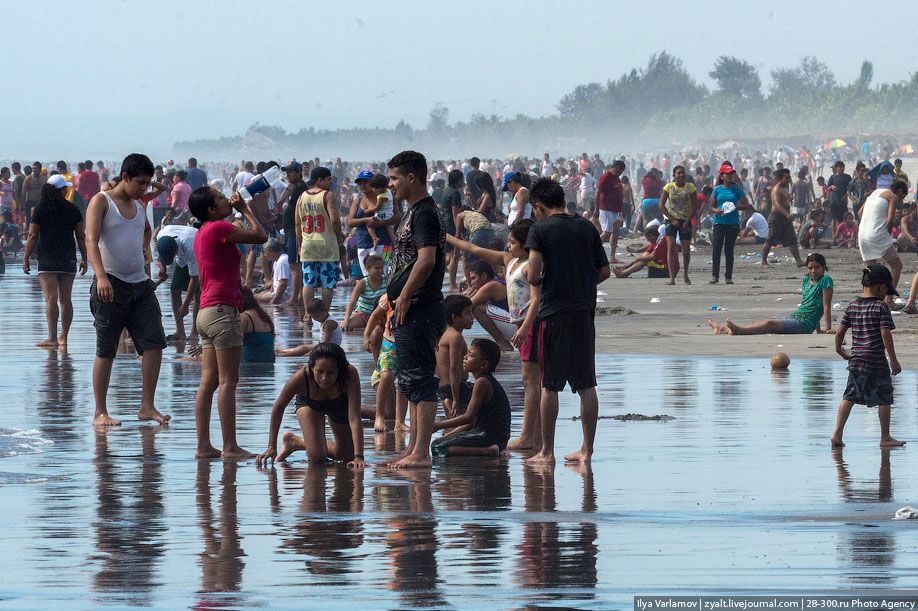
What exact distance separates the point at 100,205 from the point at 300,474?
2973 millimetres

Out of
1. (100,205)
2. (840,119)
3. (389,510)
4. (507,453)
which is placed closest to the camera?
(389,510)

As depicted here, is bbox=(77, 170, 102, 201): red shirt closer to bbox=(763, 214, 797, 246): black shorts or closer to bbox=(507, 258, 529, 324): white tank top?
bbox=(763, 214, 797, 246): black shorts

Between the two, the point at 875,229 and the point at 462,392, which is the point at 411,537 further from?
the point at 875,229

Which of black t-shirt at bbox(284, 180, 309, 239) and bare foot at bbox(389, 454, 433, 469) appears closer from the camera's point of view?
bare foot at bbox(389, 454, 433, 469)

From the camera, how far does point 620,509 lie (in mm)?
8117

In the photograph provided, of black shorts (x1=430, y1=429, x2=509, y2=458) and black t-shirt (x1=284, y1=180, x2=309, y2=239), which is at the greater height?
black t-shirt (x1=284, y1=180, x2=309, y2=239)

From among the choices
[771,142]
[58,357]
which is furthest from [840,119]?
[58,357]

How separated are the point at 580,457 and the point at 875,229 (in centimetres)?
1136

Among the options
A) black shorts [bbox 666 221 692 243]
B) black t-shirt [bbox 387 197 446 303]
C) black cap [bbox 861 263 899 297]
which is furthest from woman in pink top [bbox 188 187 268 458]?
black shorts [bbox 666 221 692 243]

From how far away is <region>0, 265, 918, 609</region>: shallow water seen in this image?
634 centimetres

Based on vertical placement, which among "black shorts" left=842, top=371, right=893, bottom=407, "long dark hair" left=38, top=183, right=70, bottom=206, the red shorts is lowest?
"black shorts" left=842, top=371, right=893, bottom=407

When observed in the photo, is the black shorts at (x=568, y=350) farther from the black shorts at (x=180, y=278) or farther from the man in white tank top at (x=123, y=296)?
the black shorts at (x=180, y=278)

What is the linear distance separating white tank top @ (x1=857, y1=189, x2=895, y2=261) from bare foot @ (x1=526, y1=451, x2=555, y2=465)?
11.2m

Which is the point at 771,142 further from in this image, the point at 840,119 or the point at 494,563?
the point at 494,563
